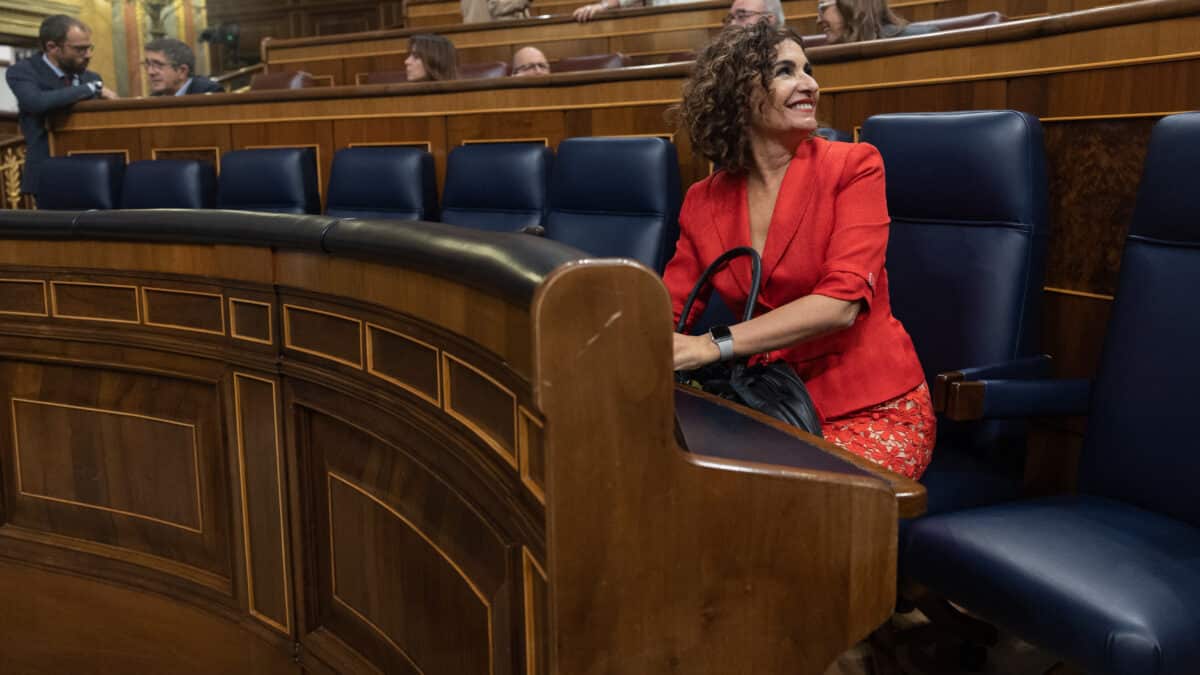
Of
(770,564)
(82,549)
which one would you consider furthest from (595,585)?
(82,549)

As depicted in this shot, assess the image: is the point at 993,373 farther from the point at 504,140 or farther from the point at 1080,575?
the point at 504,140

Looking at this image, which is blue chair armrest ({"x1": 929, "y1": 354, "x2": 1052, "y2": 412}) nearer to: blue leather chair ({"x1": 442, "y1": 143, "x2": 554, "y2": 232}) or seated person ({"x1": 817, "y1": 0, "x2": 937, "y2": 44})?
blue leather chair ({"x1": 442, "y1": 143, "x2": 554, "y2": 232})

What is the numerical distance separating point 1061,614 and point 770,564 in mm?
204

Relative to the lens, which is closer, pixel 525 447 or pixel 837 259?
pixel 525 447

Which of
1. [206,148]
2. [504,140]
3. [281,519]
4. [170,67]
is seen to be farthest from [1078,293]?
[170,67]

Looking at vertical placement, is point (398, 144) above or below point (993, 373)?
above

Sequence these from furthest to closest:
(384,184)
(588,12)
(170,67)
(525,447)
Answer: (588,12) < (170,67) < (384,184) < (525,447)

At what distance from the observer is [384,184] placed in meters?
1.32

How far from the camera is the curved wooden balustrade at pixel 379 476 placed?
33 centimetres

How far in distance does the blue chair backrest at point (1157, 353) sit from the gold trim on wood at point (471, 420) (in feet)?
1.32

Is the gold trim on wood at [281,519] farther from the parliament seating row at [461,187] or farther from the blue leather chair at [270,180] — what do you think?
the blue leather chair at [270,180]

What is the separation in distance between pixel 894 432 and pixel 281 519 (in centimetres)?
39

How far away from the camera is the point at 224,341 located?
69 centimetres

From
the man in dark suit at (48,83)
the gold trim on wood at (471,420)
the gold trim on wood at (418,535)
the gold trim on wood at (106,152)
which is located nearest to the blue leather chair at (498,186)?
the gold trim on wood at (418,535)
